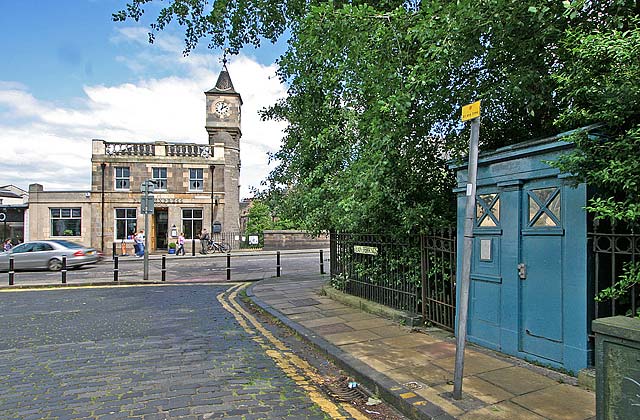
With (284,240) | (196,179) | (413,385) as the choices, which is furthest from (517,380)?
(196,179)

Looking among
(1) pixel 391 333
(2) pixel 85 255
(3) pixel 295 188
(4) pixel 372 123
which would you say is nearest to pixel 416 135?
(4) pixel 372 123

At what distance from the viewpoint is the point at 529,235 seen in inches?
190

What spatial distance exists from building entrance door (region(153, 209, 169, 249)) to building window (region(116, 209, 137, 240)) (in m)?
1.54

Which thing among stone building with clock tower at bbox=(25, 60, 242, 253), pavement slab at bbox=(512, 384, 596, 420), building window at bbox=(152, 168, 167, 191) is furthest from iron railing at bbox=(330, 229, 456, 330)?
building window at bbox=(152, 168, 167, 191)

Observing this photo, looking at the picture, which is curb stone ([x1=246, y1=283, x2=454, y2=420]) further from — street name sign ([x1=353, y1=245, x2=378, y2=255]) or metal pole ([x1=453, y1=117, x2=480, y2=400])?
street name sign ([x1=353, y1=245, x2=378, y2=255])

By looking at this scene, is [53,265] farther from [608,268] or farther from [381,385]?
[608,268]

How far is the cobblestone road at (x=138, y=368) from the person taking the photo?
3.99 metres

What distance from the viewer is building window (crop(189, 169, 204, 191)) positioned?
3206cm

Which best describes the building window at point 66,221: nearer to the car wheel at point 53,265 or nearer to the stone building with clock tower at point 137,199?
the stone building with clock tower at point 137,199

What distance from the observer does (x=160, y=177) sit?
3180 centimetres

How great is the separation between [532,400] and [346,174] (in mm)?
4172

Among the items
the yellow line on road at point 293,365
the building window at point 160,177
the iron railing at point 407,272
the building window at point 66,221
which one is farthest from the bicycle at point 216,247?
the iron railing at point 407,272

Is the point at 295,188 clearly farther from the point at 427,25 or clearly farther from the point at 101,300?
the point at 427,25

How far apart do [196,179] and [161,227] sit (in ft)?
14.9
